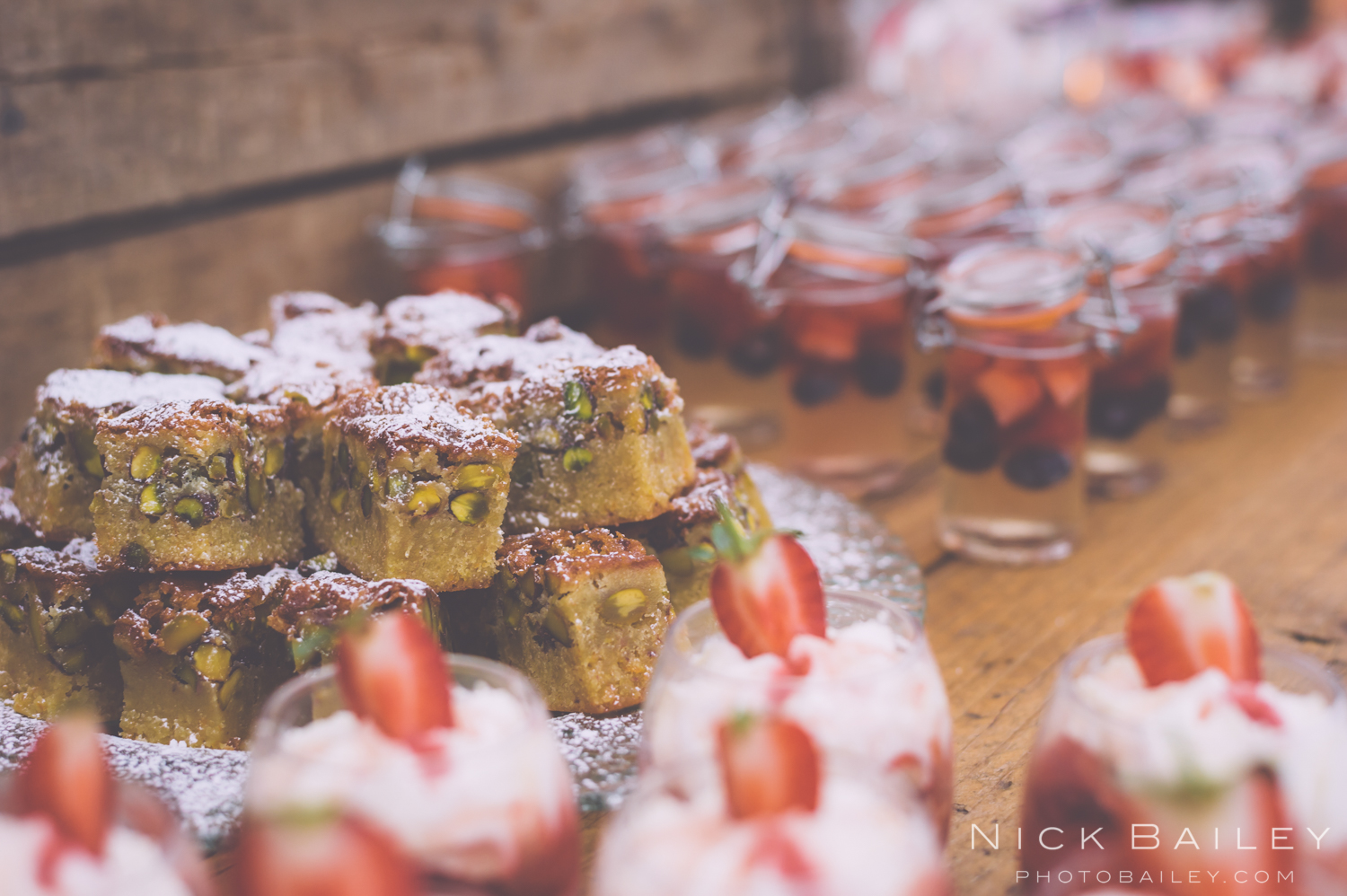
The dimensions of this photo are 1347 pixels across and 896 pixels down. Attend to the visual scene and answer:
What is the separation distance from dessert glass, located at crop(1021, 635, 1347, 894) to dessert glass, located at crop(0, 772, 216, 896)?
2.16 feet

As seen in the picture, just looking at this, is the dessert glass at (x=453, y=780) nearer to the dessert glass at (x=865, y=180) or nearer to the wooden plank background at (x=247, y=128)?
the wooden plank background at (x=247, y=128)

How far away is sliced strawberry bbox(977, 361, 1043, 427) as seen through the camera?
6.83 ft

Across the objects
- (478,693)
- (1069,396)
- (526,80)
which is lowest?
(1069,396)

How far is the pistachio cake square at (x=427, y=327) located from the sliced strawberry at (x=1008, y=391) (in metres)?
0.78

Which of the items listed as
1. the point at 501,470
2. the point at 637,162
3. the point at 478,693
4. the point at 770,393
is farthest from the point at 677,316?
the point at 478,693

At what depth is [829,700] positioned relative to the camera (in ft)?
3.35

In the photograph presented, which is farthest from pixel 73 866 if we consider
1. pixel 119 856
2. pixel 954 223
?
pixel 954 223

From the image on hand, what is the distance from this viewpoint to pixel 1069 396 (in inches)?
82.7

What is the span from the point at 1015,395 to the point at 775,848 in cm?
138

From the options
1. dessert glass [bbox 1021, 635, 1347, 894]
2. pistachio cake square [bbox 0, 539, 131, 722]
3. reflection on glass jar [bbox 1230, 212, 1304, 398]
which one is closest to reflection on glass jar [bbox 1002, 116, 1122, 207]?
reflection on glass jar [bbox 1230, 212, 1304, 398]

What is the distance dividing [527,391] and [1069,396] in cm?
97

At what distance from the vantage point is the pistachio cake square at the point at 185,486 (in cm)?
150

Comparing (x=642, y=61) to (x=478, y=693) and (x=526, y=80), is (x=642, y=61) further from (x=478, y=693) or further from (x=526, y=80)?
(x=478, y=693)

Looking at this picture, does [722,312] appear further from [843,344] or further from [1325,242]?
[1325,242]
